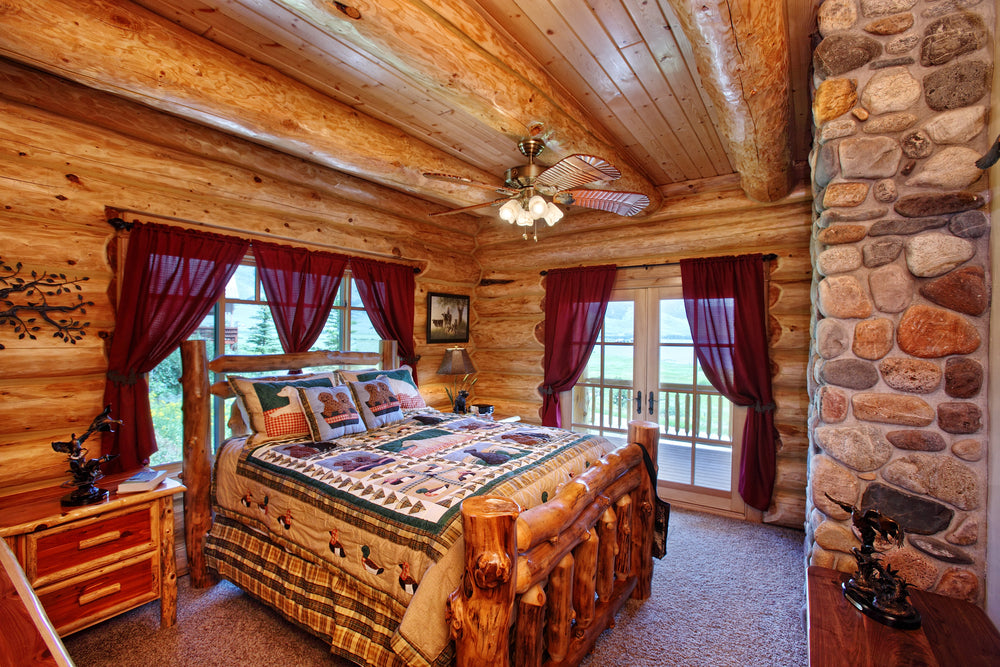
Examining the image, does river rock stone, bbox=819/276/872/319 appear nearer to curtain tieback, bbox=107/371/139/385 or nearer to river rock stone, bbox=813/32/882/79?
river rock stone, bbox=813/32/882/79

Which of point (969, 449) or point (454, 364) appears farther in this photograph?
point (454, 364)

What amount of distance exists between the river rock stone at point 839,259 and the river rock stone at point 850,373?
386 millimetres

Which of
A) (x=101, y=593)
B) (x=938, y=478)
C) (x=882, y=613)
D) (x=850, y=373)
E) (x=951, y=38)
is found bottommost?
(x=101, y=593)

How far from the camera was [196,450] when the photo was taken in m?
2.70

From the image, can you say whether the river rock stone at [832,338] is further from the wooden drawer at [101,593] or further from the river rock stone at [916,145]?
the wooden drawer at [101,593]

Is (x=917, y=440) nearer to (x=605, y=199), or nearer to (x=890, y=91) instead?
(x=890, y=91)

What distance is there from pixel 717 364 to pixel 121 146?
4357 mm

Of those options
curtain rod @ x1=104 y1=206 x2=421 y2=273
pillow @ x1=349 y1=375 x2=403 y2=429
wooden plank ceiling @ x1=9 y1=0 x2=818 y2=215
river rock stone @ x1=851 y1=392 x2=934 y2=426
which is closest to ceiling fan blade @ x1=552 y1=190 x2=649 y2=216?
wooden plank ceiling @ x1=9 y1=0 x2=818 y2=215

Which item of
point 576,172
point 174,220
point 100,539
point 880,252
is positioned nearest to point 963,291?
point 880,252

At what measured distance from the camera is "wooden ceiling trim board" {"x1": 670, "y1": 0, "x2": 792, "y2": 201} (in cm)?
151

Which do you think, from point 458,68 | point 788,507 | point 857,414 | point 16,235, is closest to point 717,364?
point 788,507

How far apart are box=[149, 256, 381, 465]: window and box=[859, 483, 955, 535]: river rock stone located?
12.0 ft

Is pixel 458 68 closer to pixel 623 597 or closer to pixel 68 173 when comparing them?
pixel 68 173

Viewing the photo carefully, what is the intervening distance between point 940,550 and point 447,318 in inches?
156
